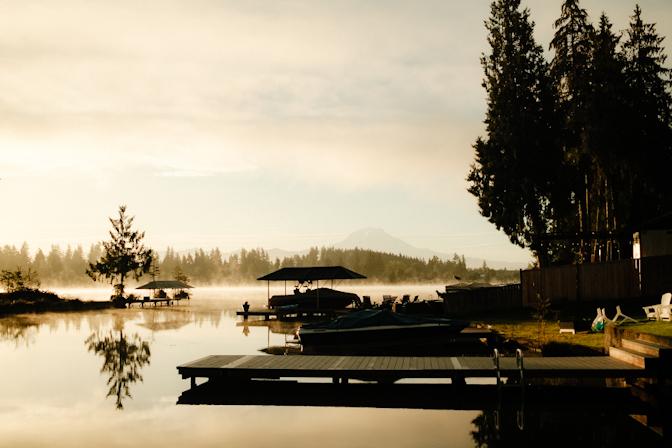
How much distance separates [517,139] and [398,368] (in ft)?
105

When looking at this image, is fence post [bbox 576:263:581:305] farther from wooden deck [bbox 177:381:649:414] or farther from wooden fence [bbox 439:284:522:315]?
wooden deck [bbox 177:381:649:414]

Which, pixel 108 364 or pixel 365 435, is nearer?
pixel 365 435

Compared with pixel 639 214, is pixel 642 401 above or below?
below

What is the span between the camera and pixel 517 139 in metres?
46.7

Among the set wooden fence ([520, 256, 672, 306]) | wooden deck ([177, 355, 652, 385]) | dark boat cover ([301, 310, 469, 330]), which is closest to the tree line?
wooden fence ([520, 256, 672, 306])

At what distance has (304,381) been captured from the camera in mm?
20172

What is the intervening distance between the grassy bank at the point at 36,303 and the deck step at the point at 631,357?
2277 inches

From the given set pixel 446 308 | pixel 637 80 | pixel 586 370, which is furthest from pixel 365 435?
pixel 637 80

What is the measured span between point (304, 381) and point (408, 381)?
3010 millimetres

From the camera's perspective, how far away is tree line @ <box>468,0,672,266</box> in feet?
135

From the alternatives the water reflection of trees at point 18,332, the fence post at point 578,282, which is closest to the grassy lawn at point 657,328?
the fence post at point 578,282

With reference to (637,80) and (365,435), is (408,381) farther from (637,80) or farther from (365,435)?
(637,80)

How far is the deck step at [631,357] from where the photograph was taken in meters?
16.1

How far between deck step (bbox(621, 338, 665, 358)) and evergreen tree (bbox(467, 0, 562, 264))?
28.8 meters
